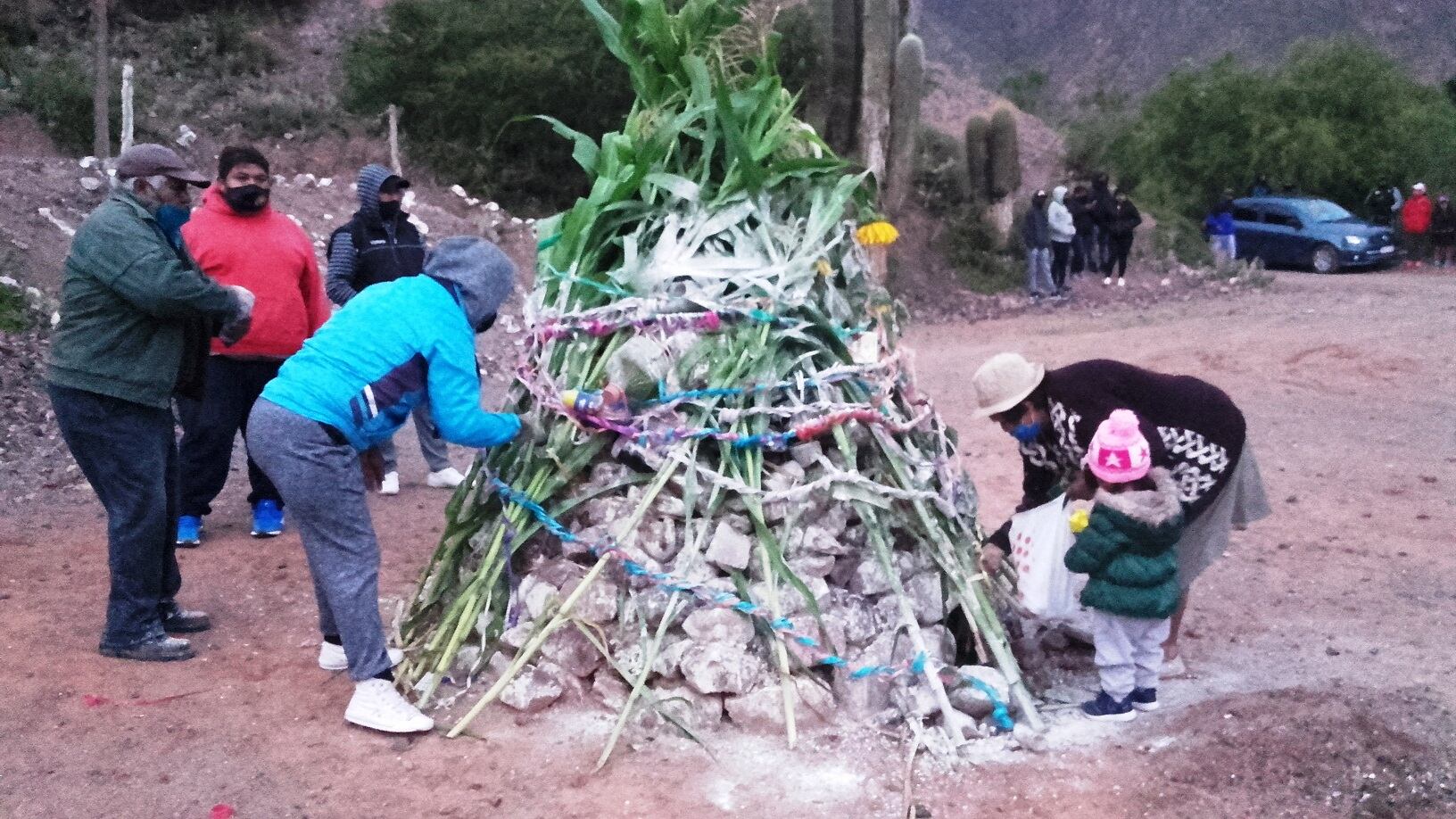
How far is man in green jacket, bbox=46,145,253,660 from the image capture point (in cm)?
411

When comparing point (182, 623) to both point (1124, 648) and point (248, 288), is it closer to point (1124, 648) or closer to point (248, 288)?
point (248, 288)

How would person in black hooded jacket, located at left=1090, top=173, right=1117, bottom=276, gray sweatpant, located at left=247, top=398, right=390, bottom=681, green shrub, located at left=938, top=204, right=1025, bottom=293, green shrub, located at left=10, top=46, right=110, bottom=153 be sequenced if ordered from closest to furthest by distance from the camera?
gray sweatpant, located at left=247, top=398, right=390, bottom=681
person in black hooded jacket, located at left=1090, top=173, right=1117, bottom=276
green shrub, located at left=938, top=204, right=1025, bottom=293
green shrub, located at left=10, top=46, right=110, bottom=153

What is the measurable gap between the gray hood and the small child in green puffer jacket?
185cm

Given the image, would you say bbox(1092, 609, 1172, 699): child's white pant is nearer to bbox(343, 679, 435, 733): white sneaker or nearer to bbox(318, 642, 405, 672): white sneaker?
bbox(343, 679, 435, 733): white sneaker

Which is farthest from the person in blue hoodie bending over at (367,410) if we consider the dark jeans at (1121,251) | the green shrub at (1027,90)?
the green shrub at (1027,90)

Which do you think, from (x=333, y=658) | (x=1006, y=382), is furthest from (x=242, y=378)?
(x=1006, y=382)

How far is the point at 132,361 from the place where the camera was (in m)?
4.20

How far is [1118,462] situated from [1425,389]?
711 centimetres

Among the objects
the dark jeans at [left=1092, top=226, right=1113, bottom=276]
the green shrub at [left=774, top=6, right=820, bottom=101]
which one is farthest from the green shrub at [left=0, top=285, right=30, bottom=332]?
the dark jeans at [left=1092, top=226, right=1113, bottom=276]

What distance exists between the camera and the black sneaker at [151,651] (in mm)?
4305

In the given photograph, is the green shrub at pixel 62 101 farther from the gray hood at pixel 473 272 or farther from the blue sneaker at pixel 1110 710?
the blue sneaker at pixel 1110 710

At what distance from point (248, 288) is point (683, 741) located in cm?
287

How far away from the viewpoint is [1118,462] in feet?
12.2

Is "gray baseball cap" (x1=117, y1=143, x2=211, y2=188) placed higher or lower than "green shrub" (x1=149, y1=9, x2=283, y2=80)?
lower
